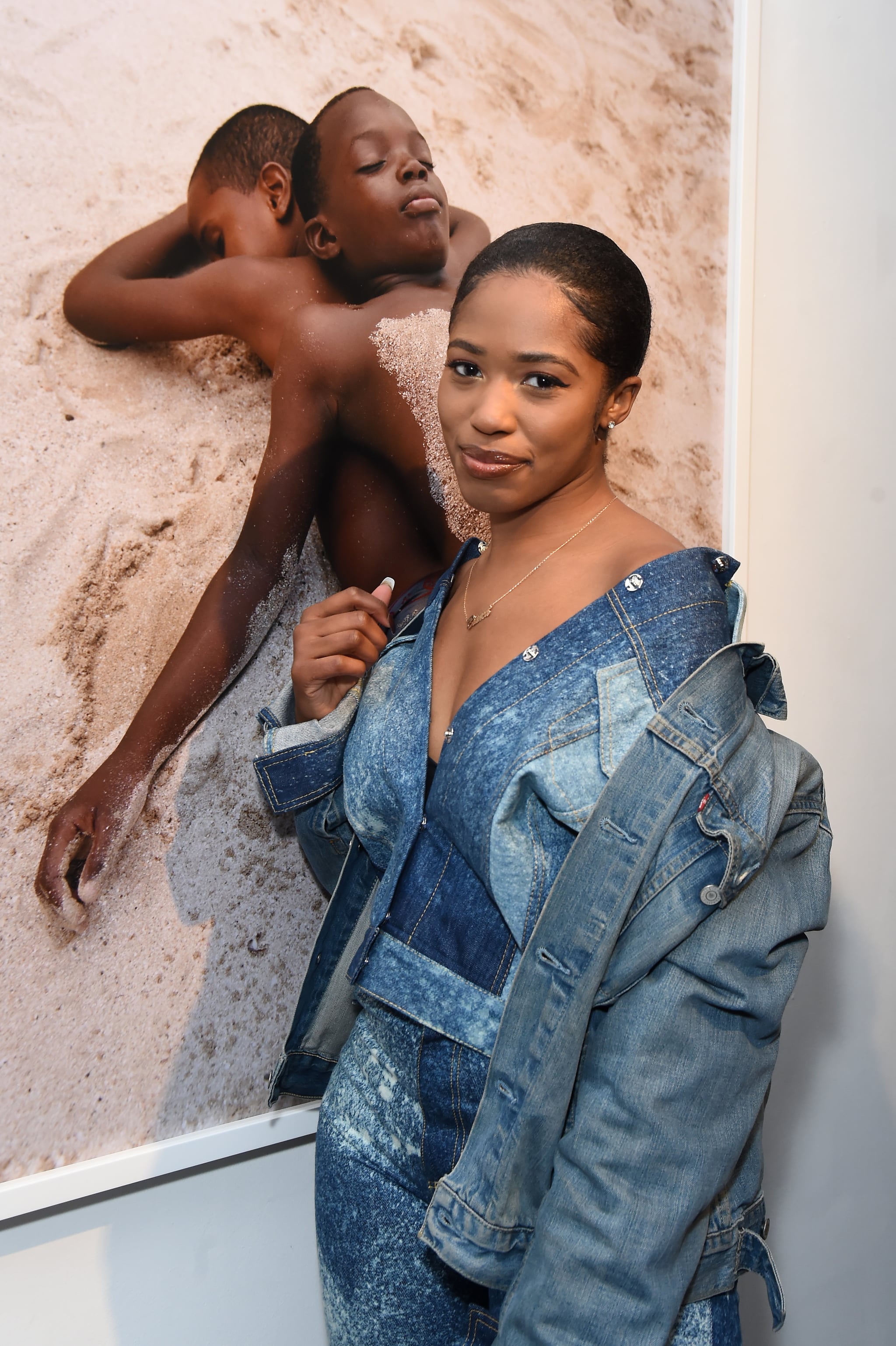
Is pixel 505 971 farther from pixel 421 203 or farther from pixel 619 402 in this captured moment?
pixel 421 203

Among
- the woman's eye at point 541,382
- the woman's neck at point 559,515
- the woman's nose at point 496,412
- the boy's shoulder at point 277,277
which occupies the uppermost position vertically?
the boy's shoulder at point 277,277

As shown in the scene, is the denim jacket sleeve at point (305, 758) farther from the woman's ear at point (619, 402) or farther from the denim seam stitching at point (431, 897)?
the woman's ear at point (619, 402)

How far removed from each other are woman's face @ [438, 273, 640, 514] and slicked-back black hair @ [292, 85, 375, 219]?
485 mm

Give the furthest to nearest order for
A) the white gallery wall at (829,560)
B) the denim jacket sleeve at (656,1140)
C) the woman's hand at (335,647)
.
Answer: the white gallery wall at (829,560)
the woman's hand at (335,647)
the denim jacket sleeve at (656,1140)

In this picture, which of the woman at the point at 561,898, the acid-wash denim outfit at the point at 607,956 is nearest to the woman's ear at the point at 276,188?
the woman at the point at 561,898

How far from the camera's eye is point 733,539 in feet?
5.16

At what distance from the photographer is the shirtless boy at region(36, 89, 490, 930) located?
44.4 inches

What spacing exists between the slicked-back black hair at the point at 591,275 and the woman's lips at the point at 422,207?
0.45 metres

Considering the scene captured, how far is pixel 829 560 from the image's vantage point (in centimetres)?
158

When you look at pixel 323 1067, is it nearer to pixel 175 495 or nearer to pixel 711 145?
pixel 175 495

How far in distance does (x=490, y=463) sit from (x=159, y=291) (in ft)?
1.85

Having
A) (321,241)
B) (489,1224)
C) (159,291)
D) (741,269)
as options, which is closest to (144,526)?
(159,291)

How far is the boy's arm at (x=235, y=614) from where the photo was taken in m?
1.05

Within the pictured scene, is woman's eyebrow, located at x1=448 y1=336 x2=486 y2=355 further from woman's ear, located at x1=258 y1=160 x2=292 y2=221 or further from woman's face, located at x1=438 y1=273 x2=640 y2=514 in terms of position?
woman's ear, located at x1=258 y1=160 x2=292 y2=221
